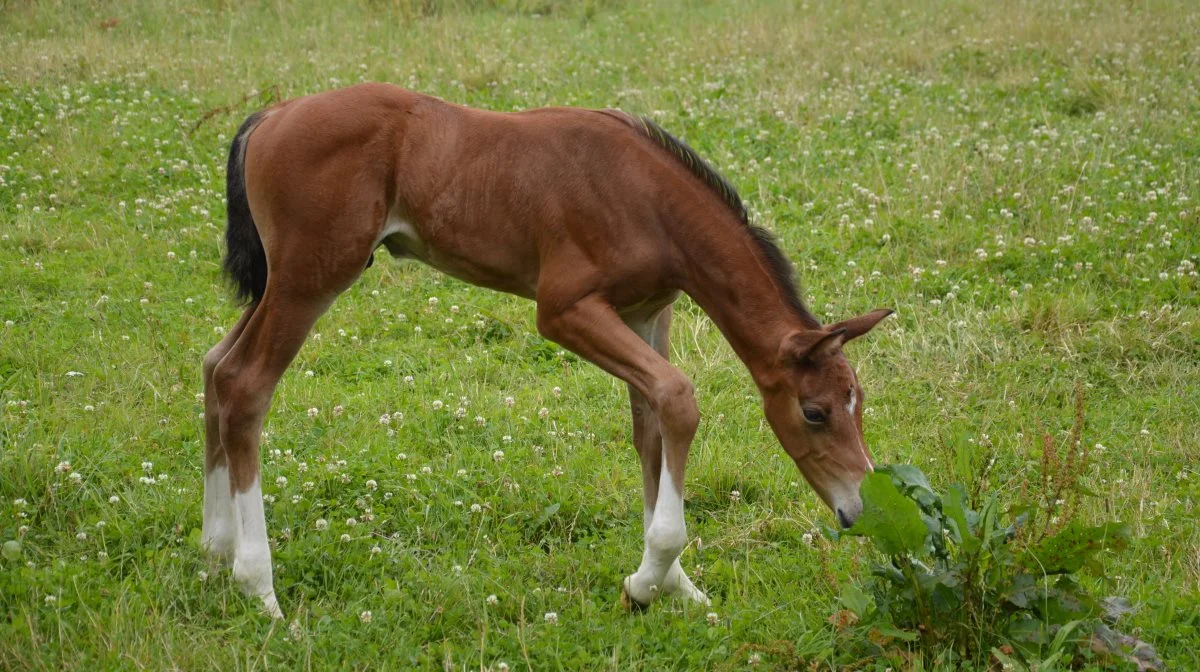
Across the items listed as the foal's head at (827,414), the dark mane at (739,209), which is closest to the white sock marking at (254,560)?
the foal's head at (827,414)

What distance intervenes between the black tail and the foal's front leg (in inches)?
54.6

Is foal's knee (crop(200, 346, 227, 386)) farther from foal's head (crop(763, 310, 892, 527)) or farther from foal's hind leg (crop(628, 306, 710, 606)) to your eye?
foal's head (crop(763, 310, 892, 527))

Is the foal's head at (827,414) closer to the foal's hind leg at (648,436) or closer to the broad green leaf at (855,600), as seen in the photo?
the broad green leaf at (855,600)

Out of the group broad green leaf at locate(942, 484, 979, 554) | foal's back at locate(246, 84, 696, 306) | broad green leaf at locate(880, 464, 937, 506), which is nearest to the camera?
broad green leaf at locate(942, 484, 979, 554)

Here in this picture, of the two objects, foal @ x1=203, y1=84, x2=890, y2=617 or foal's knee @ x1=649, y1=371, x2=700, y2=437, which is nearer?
foal's knee @ x1=649, y1=371, x2=700, y2=437

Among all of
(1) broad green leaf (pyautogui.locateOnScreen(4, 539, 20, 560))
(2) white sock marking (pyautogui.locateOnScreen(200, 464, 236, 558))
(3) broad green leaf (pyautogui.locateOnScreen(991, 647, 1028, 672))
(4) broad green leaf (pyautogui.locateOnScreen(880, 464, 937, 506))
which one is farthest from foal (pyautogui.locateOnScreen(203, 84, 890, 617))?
(3) broad green leaf (pyautogui.locateOnScreen(991, 647, 1028, 672))

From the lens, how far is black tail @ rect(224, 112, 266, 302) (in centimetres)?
521

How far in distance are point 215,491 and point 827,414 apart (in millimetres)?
2574

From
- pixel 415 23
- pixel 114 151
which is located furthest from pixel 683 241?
pixel 415 23

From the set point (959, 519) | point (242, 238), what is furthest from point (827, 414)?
point (242, 238)

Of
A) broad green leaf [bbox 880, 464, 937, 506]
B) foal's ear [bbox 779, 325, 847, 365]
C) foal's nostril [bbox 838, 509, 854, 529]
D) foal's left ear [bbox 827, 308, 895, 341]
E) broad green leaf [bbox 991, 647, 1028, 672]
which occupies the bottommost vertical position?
foal's nostril [bbox 838, 509, 854, 529]

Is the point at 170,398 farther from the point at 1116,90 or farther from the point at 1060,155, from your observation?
the point at 1116,90

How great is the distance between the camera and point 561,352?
7.48m

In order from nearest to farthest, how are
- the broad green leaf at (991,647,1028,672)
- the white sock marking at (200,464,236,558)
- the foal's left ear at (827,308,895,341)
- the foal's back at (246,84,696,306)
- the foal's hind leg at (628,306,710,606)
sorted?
the broad green leaf at (991,647,1028,672) < the foal's left ear at (827,308,895,341) < the foal's back at (246,84,696,306) < the white sock marking at (200,464,236,558) < the foal's hind leg at (628,306,710,606)
